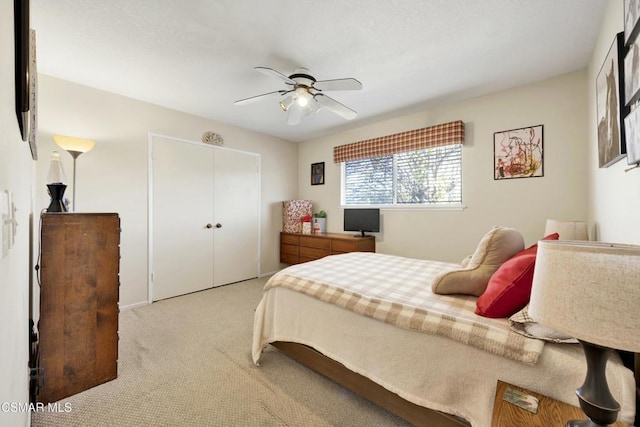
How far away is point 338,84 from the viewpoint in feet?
7.43

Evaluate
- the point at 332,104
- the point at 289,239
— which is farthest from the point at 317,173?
the point at 332,104

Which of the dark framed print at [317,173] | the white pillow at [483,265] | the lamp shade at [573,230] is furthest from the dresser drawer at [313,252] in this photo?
the lamp shade at [573,230]

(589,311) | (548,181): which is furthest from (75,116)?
(548,181)

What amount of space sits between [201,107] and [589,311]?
392 centimetres

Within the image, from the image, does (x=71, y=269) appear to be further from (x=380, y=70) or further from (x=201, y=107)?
(x=380, y=70)

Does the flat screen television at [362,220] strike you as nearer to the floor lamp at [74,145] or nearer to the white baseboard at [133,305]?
the white baseboard at [133,305]

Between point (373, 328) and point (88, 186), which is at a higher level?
point (88, 186)

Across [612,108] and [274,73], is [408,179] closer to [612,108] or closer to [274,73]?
[612,108]

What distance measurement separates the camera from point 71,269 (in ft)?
5.66

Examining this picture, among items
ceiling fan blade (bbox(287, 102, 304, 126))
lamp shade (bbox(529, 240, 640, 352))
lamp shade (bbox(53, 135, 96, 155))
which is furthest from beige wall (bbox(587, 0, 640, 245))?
lamp shade (bbox(53, 135, 96, 155))

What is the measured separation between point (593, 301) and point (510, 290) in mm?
713

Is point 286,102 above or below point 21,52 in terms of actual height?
above

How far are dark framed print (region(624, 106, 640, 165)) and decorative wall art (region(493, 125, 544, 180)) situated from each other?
1.72m

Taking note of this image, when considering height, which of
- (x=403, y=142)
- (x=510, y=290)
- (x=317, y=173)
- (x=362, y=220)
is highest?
(x=403, y=142)
